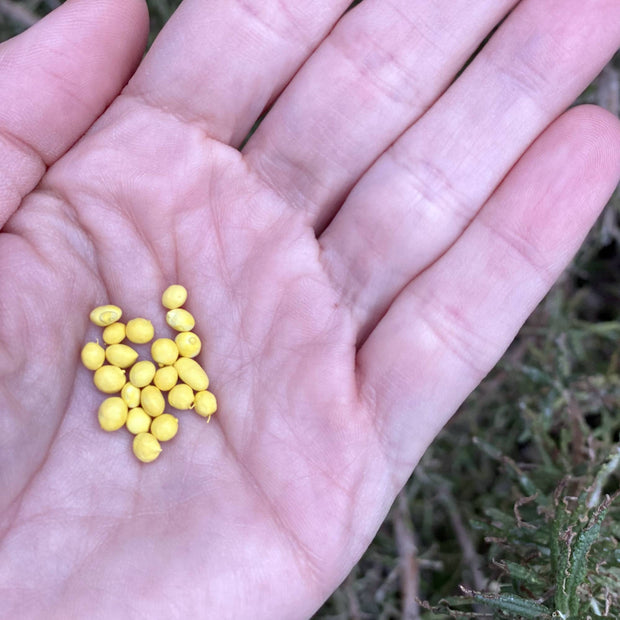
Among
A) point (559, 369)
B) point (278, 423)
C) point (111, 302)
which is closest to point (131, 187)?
point (111, 302)

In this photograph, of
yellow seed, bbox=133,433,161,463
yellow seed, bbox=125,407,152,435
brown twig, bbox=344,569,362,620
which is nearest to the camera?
yellow seed, bbox=133,433,161,463

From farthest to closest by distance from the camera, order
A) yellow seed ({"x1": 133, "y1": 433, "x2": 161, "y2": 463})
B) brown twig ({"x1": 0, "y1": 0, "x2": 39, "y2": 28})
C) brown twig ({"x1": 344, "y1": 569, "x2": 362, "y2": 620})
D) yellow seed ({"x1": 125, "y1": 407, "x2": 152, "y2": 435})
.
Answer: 1. brown twig ({"x1": 0, "y1": 0, "x2": 39, "y2": 28})
2. brown twig ({"x1": 344, "y1": 569, "x2": 362, "y2": 620})
3. yellow seed ({"x1": 125, "y1": 407, "x2": 152, "y2": 435})
4. yellow seed ({"x1": 133, "y1": 433, "x2": 161, "y2": 463})

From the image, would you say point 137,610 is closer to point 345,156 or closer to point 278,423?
point 278,423

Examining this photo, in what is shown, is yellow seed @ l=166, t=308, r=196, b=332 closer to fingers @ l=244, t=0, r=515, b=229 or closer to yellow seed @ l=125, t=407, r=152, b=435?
yellow seed @ l=125, t=407, r=152, b=435

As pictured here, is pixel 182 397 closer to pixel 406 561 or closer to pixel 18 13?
pixel 406 561

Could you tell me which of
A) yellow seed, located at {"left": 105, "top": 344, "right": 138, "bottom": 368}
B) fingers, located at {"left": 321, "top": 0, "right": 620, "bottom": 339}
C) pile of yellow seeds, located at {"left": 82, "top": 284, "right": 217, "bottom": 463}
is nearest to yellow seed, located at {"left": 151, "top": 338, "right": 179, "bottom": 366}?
pile of yellow seeds, located at {"left": 82, "top": 284, "right": 217, "bottom": 463}
